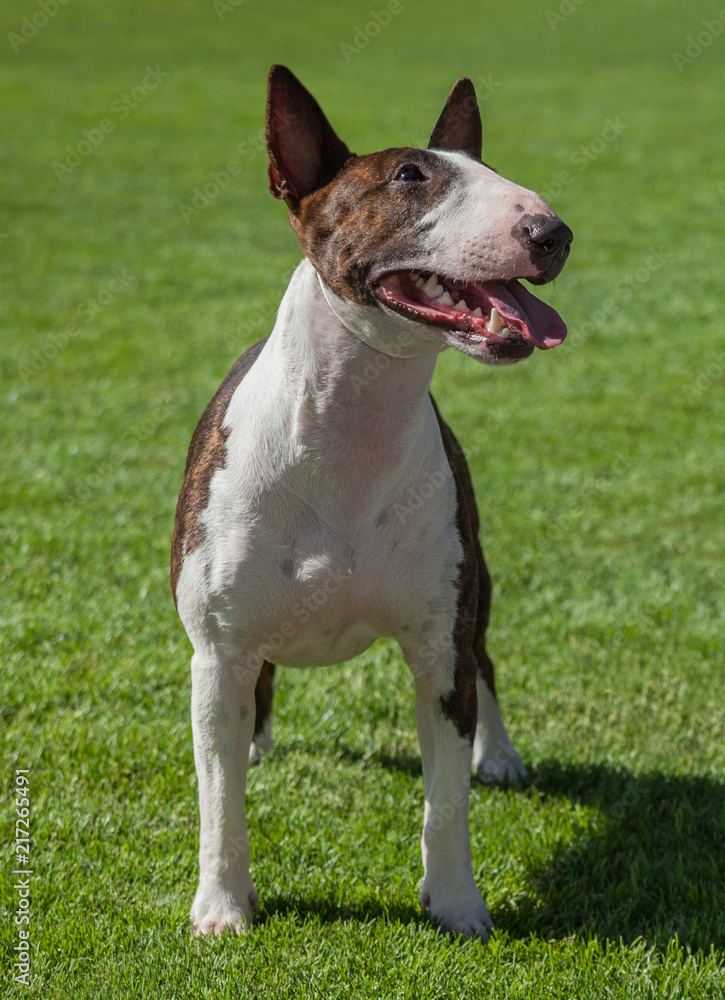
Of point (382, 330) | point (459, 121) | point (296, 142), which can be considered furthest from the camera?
point (459, 121)

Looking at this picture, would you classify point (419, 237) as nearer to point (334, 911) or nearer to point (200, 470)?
point (200, 470)

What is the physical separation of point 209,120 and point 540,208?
58.3 feet

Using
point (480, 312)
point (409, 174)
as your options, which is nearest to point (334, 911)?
point (480, 312)

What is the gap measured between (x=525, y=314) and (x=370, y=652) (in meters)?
2.70

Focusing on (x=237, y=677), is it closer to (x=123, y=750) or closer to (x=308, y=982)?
(x=308, y=982)

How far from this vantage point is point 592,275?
11633 mm

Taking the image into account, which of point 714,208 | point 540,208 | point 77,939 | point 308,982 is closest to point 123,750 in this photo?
point 77,939

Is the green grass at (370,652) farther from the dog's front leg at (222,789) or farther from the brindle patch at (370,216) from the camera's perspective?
the brindle patch at (370,216)

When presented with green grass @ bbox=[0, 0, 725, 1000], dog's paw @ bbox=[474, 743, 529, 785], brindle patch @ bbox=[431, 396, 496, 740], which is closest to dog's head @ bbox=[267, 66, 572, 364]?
A: brindle patch @ bbox=[431, 396, 496, 740]

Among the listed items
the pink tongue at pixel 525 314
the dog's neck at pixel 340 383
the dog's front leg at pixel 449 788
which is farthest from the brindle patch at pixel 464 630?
the pink tongue at pixel 525 314

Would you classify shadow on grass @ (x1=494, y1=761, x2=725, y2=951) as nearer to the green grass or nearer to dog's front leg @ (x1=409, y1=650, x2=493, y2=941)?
the green grass

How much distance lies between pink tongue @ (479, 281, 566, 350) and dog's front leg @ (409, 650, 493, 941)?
3.35 feet

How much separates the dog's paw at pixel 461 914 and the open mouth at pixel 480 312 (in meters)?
1.67

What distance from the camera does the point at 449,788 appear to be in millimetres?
3305
